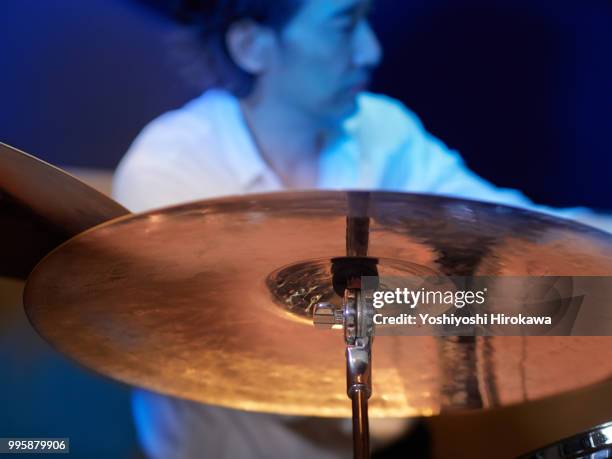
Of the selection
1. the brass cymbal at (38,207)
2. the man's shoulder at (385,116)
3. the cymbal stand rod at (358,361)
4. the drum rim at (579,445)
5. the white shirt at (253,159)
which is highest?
the man's shoulder at (385,116)

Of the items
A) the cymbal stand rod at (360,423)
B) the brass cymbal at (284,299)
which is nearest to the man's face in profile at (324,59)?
the brass cymbal at (284,299)

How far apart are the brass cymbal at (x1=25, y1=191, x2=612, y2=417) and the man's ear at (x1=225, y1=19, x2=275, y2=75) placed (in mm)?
645

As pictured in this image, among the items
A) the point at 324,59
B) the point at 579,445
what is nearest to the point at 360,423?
the point at 579,445

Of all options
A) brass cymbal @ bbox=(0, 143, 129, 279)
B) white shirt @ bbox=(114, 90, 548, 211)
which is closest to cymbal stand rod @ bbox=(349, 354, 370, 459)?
brass cymbal @ bbox=(0, 143, 129, 279)

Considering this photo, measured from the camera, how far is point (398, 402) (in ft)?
2.81

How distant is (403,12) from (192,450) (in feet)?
2.80

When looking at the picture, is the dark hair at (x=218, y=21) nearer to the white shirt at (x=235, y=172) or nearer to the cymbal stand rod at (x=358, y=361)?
the white shirt at (x=235, y=172)

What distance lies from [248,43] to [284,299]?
67 cm

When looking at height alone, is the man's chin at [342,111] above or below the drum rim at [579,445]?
above

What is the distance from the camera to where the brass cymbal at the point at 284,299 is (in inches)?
24.4

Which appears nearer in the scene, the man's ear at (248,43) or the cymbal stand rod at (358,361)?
the cymbal stand rod at (358,361)

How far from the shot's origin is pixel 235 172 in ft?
4.22

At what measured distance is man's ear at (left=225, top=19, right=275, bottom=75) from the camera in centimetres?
128

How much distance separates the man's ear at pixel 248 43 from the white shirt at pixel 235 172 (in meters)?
0.07
